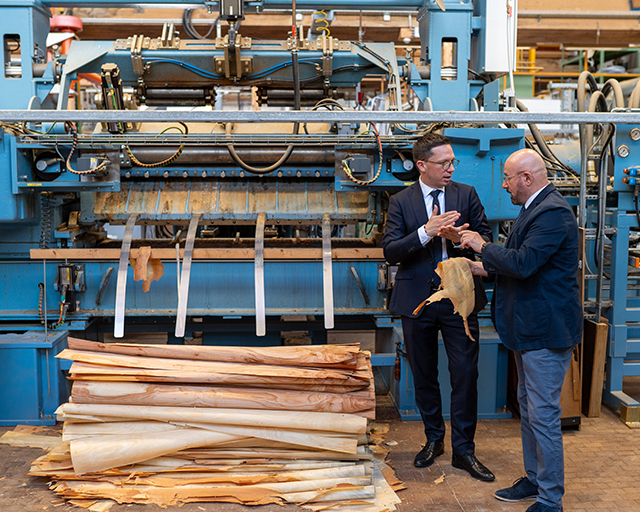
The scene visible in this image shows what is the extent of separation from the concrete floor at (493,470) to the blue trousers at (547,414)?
23 cm

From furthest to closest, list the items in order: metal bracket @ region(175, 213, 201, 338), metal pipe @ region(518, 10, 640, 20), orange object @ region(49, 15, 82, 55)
A: 1. metal pipe @ region(518, 10, 640, 20)
2. orange object @ region(49, 15, 82, 55)
3. metal bracket @ region(175, 213, 201, 338)

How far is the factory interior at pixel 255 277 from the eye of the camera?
276 centimetres

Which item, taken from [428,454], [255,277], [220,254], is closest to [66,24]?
[220,254]

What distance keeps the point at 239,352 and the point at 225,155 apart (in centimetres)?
130

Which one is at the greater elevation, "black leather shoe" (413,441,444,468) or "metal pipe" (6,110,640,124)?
"metal pipe" (6,110,640,124)

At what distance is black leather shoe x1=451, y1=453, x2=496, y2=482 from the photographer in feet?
9.13

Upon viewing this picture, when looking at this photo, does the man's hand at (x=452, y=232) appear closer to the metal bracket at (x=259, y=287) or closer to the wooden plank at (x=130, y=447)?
the metal bracket at (x=259, y=287)

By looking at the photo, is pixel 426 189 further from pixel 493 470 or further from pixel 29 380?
pixel 29 380

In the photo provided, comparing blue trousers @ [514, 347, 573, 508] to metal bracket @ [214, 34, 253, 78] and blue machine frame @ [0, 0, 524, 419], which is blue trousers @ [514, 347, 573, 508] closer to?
blue machine frame @ [0, 0, 524, 419]

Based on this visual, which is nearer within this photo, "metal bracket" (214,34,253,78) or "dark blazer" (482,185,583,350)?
"dark blazer" (482,185,583,350)

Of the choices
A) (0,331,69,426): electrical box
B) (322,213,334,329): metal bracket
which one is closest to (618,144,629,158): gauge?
(322,213,334,329): metal bracket

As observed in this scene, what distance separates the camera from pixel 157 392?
2791 millimetres

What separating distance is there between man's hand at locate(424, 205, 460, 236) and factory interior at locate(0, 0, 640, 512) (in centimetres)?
58

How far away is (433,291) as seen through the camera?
9.21ft
